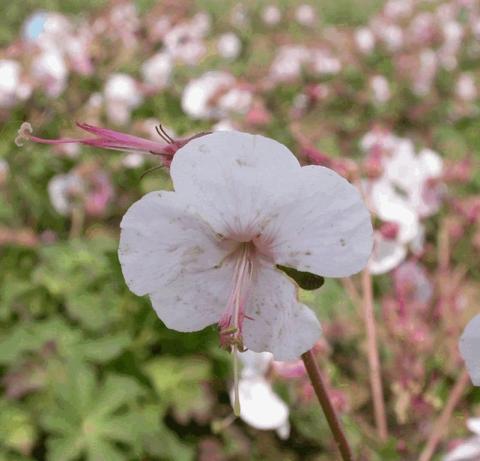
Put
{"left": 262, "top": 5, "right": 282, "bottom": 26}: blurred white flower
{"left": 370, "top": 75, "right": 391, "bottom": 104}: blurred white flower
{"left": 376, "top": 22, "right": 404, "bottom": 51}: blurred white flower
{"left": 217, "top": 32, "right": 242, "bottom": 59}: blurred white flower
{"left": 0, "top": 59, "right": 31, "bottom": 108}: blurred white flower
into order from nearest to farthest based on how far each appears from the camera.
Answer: {"left": 0, "top": 59, "right": 31, "bottom": 108}: blurred white flower → {"left": 370, "top": 75, "right": 391, "bottom": 104}: blurred white flower → {"left": 217, "top": 32, "right": 242, "bottom": 59}: blurred white flower → {"left": 376, "top": 22, "right": 404, "bottom": 51}: blurred white flower → {"left": 262, "top": 5, "right": 282, "bottom": 26}: blurred white flower

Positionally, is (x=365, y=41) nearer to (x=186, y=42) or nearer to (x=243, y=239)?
(x=186, y=42)

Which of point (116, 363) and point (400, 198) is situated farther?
point (116, 363)

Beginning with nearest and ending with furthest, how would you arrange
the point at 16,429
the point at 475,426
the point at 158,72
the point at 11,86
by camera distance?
the point at 475,426 → the point at 16,429 → the point at 11,86 → the point at 158,72

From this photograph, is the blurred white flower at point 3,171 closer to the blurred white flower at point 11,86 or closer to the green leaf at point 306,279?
the blurred white flower at point 11,86

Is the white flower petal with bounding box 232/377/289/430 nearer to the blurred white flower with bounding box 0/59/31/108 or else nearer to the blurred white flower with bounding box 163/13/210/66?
the blurred white flower with bounding box 0/59/31/108

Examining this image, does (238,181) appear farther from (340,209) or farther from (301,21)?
(301,21)

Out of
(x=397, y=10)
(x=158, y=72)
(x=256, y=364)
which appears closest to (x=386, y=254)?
(x=256, y=364)

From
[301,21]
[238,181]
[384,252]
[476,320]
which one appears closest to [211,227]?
[238,181]

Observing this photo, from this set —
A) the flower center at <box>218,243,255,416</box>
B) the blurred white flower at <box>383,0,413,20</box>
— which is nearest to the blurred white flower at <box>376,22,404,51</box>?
the blurred white flower at <box>383,0,413,20</box>
